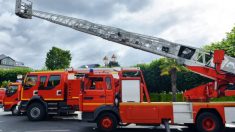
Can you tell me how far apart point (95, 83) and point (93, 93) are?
50 cm

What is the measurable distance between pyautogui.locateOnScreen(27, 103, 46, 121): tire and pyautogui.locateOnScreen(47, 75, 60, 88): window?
1.36 meters

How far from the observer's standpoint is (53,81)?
16344 millimetres

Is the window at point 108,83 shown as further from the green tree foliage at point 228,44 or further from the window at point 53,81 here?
the green tree foliage at point 228,44

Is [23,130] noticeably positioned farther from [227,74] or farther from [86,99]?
[227,74]

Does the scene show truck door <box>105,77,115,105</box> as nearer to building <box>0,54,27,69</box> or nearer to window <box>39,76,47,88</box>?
window <box>39,76,47,88</box>

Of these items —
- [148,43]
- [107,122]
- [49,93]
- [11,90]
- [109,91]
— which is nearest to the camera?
[107,122]

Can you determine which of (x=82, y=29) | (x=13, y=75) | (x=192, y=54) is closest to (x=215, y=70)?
(x=192, y=54)

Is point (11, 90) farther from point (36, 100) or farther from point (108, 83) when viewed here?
point (108, 83)

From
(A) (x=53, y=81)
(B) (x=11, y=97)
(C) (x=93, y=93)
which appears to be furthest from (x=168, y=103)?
(B) (x=11, y=97)

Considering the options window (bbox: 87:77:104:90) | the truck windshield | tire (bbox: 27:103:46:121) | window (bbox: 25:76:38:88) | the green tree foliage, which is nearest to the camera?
window (bbox: 87:77:104:90)

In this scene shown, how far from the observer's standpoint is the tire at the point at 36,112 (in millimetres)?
15719

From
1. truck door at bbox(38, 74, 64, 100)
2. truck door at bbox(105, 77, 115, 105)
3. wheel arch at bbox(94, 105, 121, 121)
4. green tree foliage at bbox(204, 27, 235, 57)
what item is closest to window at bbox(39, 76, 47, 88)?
truck door at bbox(38, 74, 64, 100)

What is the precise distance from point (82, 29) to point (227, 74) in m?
9.49

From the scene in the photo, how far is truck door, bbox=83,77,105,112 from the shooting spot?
12.4 metres
